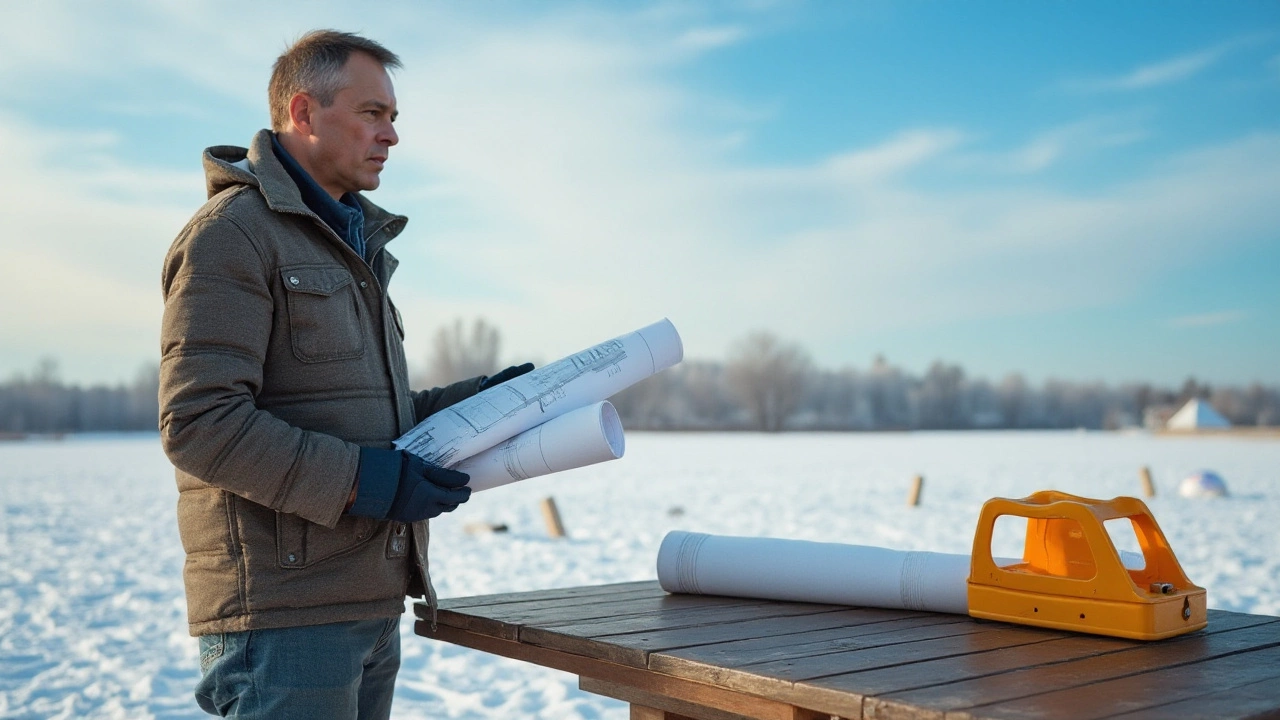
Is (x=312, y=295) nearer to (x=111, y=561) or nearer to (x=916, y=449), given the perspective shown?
(x=111, y=561)

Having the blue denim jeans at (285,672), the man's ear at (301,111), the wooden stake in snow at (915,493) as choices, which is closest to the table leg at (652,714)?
the blue denim jeans at (285,672)

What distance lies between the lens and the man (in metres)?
2.07

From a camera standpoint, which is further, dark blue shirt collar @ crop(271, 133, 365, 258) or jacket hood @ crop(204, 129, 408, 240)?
dark blue shirt collar @ crop(271, 133, 365, 258)

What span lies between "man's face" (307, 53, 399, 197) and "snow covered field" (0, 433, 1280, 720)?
2813 mm

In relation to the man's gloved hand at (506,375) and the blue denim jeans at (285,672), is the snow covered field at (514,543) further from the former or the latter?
the blue denim jeans at (285,672)

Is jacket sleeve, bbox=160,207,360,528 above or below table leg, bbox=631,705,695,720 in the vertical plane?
above

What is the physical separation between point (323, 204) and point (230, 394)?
0.57 metres

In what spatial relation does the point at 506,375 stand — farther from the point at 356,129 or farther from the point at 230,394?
the point at 230,394

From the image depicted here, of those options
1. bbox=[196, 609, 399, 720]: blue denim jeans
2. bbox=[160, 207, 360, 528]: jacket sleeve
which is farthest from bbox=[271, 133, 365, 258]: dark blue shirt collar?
bbox=[196, 609, 399, 720]: blue denim jeans

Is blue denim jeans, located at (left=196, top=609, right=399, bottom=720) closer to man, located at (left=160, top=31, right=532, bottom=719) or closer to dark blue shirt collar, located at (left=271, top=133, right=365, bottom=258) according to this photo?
man, located at (left=160, top=31, right=532, bottom=719)

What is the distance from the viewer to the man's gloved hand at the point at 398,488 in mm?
Result: 2154

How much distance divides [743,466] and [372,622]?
67.9 feet

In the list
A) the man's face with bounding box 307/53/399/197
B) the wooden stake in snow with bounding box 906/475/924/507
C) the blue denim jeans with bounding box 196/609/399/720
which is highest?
the man's face with bounding box 307/53/399/197

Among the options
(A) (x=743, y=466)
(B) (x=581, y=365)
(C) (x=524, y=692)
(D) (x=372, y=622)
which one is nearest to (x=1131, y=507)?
(B) (x=581, y=365)
